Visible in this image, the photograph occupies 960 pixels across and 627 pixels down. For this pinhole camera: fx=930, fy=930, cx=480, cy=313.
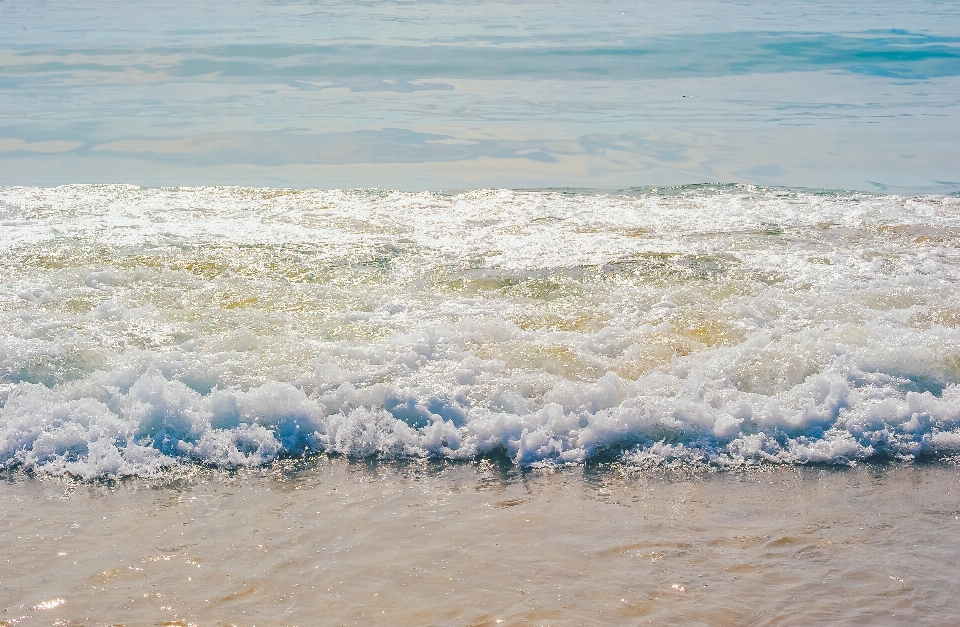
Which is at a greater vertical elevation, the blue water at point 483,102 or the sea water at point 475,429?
the blue water at point 483,102

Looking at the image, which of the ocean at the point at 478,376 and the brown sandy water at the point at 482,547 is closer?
the brown sandy water at the point at 482,547

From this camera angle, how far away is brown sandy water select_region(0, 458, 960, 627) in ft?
12.3

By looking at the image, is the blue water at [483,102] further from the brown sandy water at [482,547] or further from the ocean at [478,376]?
the brown sandy water at [482,547]

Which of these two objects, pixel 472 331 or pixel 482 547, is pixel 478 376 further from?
pixel 482 547

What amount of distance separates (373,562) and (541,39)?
2310cm

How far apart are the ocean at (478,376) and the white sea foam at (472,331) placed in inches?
1.1

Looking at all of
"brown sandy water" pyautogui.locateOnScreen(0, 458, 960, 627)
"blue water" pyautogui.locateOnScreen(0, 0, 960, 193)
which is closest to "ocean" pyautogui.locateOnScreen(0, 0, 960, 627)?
"brown sandy water" pyautogui.locateOnScreen(0, 458, 960, 627)

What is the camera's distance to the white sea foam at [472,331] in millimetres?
5246

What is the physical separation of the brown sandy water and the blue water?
6.93m

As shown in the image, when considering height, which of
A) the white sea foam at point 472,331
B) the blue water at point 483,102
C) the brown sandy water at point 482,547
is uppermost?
the blue water at point 483,102

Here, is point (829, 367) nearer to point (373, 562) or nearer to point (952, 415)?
point (952, 415)

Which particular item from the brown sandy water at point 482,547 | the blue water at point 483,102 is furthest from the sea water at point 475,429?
the blue water at point 483,102

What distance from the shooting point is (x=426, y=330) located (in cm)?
643

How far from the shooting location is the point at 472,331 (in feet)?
21.4
